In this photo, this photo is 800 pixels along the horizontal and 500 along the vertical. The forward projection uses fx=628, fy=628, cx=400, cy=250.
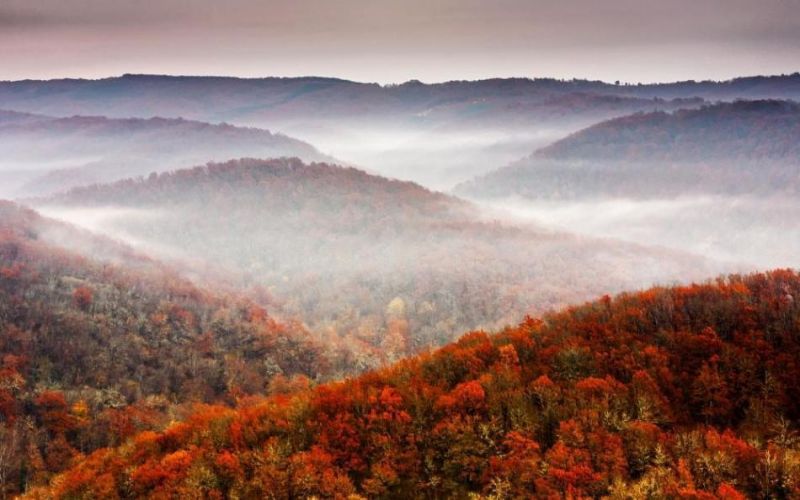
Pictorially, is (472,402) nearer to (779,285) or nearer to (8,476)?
(779,285)

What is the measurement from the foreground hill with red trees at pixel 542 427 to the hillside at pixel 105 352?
1541 centimetres

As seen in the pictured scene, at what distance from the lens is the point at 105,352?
13025 cm

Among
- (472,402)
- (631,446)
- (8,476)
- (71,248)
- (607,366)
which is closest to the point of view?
(631,446)

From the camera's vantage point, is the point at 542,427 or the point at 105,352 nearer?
the point at 542,427

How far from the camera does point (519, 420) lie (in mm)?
70438

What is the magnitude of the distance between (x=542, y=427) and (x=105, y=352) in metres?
98.0

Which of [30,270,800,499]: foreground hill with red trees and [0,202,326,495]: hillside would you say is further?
[0,202,326,495]: hillside

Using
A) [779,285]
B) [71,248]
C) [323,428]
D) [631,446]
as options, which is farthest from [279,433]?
[71,248]

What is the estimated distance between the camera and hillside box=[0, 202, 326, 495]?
101812mm

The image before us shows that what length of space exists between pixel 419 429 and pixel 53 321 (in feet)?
320

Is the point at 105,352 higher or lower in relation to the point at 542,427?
lower

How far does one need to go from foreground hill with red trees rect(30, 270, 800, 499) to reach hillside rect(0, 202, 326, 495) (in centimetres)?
1541

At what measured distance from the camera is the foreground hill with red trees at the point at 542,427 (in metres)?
58.8

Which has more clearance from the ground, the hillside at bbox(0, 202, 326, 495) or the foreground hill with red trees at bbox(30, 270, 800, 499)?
the foreground hill with red trees at bbox(30, 270, 800, 499)
